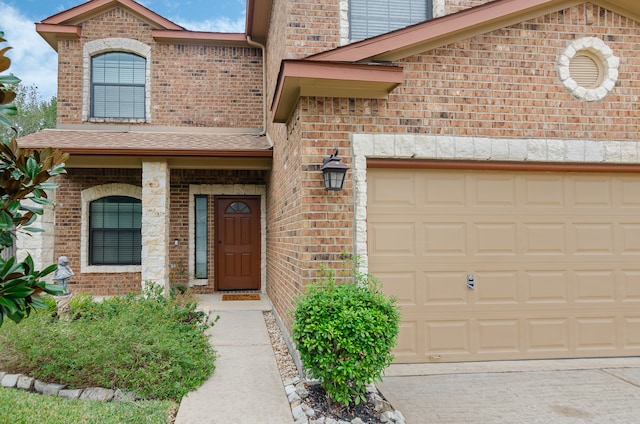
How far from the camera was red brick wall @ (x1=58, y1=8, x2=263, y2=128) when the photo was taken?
9.58 m

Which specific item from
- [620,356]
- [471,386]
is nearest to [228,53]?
[471,386]

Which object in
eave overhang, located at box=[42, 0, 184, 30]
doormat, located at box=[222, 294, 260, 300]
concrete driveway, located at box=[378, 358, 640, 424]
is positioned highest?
eave overhang, located at box=[42, 0, 184, 30]

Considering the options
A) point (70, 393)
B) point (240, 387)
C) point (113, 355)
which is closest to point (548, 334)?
point (240, 387)

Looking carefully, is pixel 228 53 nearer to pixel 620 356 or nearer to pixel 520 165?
pixel 520 165

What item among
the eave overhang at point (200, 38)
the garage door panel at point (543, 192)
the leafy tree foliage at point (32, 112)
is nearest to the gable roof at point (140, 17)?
the eave overhang at point (200, 38)

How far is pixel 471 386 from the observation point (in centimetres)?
428

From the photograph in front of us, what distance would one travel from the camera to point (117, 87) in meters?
9.70

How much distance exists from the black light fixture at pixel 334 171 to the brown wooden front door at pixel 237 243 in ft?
17.8

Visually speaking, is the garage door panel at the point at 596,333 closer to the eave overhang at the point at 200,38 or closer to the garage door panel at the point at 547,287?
the garage door panel at the point at 547,287

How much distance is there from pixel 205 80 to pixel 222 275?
4.60 m

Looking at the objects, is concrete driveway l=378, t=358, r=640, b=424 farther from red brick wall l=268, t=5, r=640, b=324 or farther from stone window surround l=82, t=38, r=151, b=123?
stone window surround l=82, t=38, r=151, b=123

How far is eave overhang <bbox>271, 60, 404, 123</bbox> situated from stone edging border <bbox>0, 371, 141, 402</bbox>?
345 centimetres

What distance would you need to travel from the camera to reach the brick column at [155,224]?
7.68 m

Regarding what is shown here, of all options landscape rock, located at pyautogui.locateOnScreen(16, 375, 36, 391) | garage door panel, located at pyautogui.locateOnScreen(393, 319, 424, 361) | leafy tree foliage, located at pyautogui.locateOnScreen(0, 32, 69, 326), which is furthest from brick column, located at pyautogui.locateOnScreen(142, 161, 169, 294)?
leafy tree foliage, located at pyautogui.locateOnScreen(0, 32, 69, 326)
